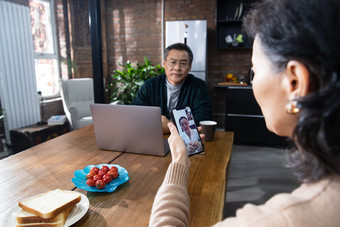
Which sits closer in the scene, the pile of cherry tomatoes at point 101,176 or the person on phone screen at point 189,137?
the pile of cherry tomatoes at point 101,176

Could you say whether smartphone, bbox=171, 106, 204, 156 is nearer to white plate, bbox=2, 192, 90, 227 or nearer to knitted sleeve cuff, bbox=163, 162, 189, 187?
knitted sleeve cuff, bbox=163, 162, 189, 187

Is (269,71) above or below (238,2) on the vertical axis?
below

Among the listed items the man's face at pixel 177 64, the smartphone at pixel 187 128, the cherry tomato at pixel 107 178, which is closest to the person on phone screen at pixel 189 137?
the smartphone at pixel 187 128

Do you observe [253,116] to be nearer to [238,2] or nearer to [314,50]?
[238,2]

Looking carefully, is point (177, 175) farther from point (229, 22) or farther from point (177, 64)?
point (229, 22)

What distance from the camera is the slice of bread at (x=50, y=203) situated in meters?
0.78

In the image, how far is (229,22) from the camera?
425cm

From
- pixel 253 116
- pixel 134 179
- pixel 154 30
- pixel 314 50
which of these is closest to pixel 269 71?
pixel 314 50

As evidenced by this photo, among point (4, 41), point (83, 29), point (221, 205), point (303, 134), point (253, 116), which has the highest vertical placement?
point (83, 29)

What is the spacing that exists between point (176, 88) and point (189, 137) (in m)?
1.06

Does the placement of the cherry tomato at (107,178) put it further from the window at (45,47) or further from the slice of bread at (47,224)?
the window at (45,47)

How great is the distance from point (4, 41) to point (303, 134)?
12.4 ft

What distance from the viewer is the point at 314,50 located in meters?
0.38

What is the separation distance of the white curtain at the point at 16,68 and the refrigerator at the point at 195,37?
2230 mm
